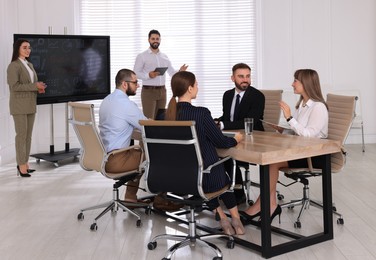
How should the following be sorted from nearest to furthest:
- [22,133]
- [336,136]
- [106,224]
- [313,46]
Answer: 1. [336,136]
2. [106,224]
3. [22,133]
4. [313,46]

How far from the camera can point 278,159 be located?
13.1ft

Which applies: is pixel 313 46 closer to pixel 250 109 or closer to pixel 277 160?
pixel 250 109

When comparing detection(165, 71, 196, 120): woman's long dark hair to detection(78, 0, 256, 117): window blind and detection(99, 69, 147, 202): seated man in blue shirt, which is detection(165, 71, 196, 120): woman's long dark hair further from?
detection(78, 0, 256, 117): window blind

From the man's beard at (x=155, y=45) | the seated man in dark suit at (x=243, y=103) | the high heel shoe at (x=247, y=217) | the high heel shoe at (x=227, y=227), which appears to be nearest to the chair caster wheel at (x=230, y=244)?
the high heel shoe at (x=227, y=227)

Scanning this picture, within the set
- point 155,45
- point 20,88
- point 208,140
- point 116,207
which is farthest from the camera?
point 155,45

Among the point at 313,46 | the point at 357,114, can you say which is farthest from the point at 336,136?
the point at 313,46

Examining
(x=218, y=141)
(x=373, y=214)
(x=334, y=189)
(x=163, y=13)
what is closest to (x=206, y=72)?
(x=163, y=13)

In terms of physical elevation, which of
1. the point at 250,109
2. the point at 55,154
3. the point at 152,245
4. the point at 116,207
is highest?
the point at 250,109

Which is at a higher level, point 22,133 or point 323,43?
point 323,43

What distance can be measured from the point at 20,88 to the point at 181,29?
9.75ft

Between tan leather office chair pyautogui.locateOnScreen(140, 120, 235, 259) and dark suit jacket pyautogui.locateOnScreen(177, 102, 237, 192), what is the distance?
2.2 inches

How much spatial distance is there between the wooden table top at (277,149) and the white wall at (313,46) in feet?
15.4

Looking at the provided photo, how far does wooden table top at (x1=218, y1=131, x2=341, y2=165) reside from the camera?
395cm

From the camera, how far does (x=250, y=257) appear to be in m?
4.08
